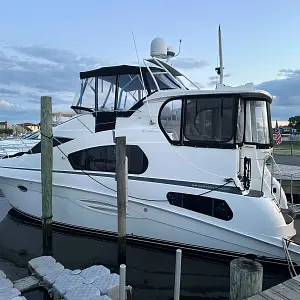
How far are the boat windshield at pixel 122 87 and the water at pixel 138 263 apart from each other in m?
3.05

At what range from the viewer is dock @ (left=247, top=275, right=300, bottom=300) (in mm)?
3883

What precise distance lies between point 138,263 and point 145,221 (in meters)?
0.81

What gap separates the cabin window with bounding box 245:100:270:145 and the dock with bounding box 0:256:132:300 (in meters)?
3.69

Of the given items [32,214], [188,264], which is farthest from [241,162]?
[32,214]

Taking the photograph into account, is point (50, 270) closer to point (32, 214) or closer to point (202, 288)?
point (202, 288)

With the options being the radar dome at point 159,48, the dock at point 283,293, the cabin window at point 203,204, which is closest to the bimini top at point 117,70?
the radar dome at point 159,48

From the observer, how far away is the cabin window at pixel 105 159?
260 inches

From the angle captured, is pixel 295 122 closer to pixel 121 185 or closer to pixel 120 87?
pixel 120 87

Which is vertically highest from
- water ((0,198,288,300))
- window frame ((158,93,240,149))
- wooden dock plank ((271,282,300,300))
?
window frame ((158,93,240,149))

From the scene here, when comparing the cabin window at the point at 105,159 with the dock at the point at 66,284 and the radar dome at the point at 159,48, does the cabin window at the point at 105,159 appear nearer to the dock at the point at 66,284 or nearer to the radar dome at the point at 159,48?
→ the dock at the point at 66,284

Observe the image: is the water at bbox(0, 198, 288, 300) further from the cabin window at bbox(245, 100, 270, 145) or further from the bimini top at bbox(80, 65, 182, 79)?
the bimini top at bbox(80, 65, 182, 79)

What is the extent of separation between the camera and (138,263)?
6.20m

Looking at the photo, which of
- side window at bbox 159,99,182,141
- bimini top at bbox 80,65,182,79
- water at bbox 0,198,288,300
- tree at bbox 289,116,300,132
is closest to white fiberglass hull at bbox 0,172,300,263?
water at bbox 0,198,288,300

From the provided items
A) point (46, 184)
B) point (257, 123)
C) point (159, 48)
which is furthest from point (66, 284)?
point (159, 48)
